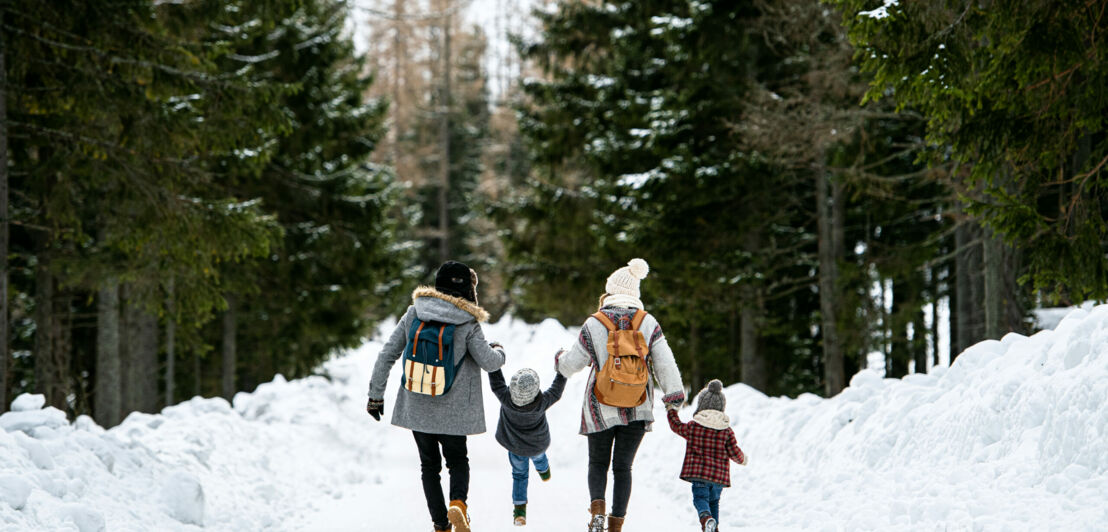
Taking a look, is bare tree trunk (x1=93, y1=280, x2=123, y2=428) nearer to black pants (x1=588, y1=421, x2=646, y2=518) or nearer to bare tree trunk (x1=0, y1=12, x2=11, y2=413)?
bare tree trunk (x1=0, y1=12, x2=11, y2=413)

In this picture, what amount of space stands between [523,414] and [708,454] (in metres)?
1.41

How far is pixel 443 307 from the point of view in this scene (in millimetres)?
5523

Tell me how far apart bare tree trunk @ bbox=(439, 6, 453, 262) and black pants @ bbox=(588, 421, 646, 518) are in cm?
3315

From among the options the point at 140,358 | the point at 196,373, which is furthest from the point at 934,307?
the point at 196,373

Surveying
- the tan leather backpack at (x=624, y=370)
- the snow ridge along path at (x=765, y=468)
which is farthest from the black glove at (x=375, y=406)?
the tan leather backpack at (x=624, y=370)

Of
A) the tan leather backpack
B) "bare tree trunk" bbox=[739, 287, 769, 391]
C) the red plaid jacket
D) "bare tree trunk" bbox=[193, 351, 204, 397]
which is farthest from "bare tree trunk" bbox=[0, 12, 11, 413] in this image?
"bare tree trunk" bbox=[193, 351, 204, 397]

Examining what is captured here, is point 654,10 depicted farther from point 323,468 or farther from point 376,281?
point 323,468

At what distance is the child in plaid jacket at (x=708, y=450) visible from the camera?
18.5 ft

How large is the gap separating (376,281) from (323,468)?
29.5 ft

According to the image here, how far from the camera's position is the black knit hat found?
220 inches

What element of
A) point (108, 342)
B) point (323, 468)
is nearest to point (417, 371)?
point (323, 468)

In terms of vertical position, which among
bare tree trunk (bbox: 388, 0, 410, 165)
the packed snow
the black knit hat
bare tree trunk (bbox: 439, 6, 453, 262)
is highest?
bare tree trunk (bbox: 388, 0, 410, 165)

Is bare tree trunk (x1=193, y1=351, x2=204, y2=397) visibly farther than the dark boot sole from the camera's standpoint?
Yes

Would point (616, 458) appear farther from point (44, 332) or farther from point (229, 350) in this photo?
point (229, 350)
